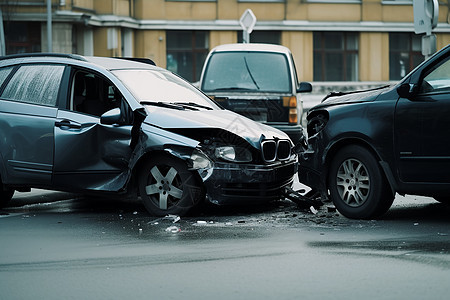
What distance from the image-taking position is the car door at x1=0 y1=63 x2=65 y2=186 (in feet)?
28.8

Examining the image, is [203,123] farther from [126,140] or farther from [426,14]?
[426,14]

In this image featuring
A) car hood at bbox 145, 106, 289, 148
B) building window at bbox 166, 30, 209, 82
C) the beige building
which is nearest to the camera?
car hood at bbox 145, 106, 289, 148

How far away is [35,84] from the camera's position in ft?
29.9

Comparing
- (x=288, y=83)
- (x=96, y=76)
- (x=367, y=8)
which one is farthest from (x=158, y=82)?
(x=367, y=8)

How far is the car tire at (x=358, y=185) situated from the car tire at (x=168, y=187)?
1337mm

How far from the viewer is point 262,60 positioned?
563 inches

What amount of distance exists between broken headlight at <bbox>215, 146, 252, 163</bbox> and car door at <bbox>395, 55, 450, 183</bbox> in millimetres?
1486

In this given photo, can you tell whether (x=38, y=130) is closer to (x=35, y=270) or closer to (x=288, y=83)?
(x=35, y=270)

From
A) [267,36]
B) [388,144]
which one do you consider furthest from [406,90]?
[267,36]

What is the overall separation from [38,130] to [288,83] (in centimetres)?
611

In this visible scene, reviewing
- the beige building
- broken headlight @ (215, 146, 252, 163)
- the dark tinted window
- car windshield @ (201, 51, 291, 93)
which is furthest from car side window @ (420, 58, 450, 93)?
the beige building

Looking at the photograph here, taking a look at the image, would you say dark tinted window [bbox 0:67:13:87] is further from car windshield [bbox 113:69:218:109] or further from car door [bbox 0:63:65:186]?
car windshield [bbox 113:69:218:109]

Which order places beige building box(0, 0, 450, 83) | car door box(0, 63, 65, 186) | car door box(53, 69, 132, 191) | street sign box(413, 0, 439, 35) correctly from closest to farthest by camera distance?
car door box(53, 69, 132, 191) → car door box(0, 63, 65, 186) → street sign box(413, 0, 439, 35) → beige building box(0, 0, 450, 83)

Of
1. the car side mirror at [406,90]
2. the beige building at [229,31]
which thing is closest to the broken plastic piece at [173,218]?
the car side mirror at [406,90]
